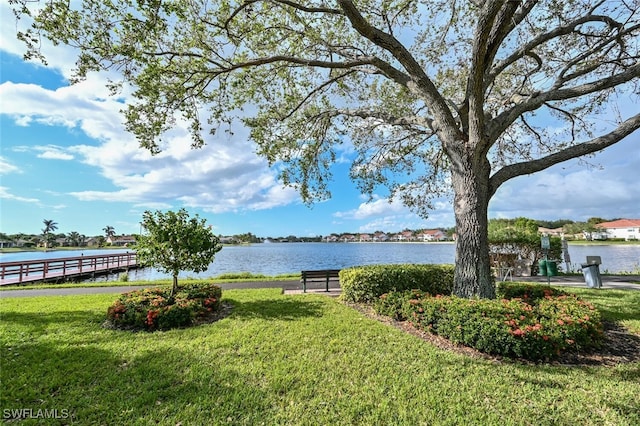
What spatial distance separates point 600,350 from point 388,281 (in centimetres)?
416

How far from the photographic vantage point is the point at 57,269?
60.7 ft

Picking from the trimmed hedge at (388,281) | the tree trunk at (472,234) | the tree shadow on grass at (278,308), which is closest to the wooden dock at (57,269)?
the tree shadow on grass at (278,308)

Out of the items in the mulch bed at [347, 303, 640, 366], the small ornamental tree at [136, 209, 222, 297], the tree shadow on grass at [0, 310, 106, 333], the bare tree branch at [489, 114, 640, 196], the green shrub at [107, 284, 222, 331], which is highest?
the bare tree branch at [489, 114, 640, 196]

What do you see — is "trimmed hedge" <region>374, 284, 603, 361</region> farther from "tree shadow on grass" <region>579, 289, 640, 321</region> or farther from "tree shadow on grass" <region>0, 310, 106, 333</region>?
"tree shadow on grass" <region>0, 310, 106, 333</region>

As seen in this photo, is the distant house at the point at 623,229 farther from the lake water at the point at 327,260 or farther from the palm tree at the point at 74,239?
the palm tree at the point at 74,239

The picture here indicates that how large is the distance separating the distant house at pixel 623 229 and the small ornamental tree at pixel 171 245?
334 feet

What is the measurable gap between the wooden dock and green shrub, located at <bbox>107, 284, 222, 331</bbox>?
256 inches

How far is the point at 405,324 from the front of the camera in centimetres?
617

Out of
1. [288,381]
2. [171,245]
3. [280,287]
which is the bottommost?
[280,287]

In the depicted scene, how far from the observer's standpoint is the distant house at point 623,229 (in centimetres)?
7432

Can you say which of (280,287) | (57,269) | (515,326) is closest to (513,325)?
(515,326)

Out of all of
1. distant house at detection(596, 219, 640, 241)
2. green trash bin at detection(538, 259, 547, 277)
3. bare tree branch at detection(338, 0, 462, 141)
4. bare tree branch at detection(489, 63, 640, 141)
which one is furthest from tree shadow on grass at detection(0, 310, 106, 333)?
distant house at detection(596, 219, 640, 241)

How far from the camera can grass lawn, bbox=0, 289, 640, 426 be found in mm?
3049

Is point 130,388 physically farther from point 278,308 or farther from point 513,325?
point 513,325
